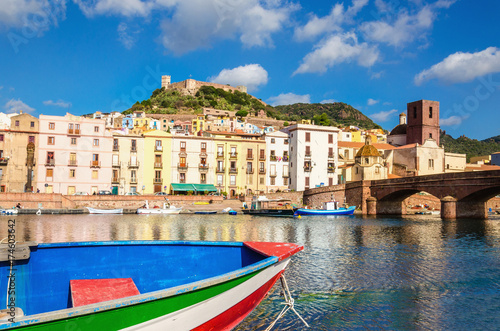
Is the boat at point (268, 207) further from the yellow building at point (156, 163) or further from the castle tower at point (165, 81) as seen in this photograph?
the castle tower at point (165, 81)

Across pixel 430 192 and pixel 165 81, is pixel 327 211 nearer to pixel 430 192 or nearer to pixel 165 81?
pixel 430 192

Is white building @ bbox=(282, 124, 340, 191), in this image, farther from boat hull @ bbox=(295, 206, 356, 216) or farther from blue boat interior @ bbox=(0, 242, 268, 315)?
blue boat interior @ bbox=(0, 242, 268, 315)

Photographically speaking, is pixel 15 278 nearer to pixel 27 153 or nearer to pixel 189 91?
pixel 27 153

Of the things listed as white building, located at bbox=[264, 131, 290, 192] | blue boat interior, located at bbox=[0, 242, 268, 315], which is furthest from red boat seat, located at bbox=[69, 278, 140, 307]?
white building, located at bbox=[264, 131, 290, 192]

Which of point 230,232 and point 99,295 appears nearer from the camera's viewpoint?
point 99,295

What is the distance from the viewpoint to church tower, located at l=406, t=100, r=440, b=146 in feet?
313

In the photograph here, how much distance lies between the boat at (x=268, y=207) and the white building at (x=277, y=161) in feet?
27.2

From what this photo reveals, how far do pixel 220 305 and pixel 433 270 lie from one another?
13348mm

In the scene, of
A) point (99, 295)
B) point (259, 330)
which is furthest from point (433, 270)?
point (99, 295)

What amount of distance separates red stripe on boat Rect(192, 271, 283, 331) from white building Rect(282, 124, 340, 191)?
2569 inches

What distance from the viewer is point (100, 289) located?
912 centimetres

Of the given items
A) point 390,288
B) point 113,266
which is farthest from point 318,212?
point 113,266

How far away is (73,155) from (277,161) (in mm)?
33410

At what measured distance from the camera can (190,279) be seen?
10.2 metres
